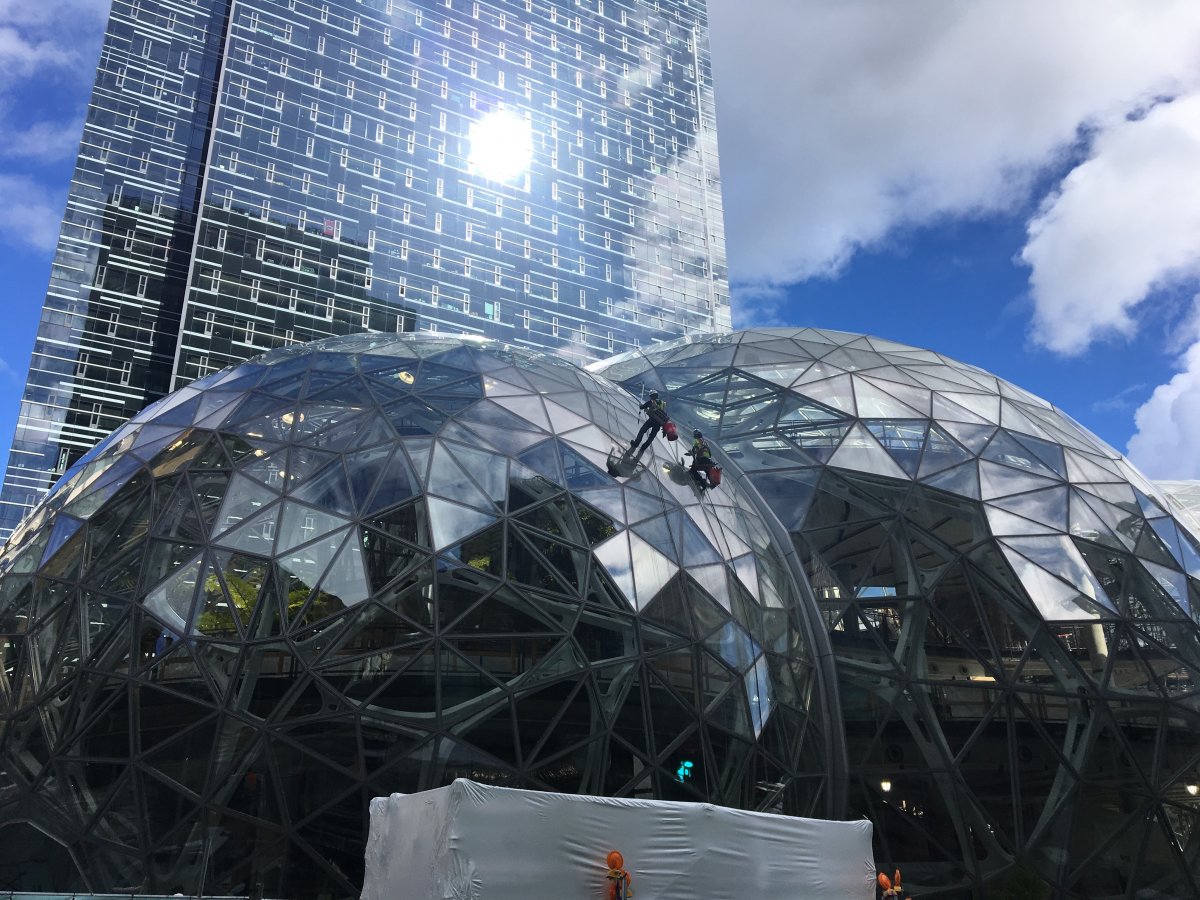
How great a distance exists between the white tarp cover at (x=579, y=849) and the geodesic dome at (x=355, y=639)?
3.21 metres

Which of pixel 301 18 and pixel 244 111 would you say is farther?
pixel 301 18

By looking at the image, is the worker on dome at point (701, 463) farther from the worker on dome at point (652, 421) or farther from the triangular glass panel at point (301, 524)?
the triangular glass panel at point (301, 524)

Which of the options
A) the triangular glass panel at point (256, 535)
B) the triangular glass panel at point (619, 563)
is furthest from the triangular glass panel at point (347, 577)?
the triangular glass panel at point (619, 563)

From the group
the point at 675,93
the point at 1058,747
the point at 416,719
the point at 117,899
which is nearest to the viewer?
the point at 117,899

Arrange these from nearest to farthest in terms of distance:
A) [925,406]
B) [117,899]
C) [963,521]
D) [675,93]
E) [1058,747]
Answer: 1. [117,899]
2. [1058,747]
3. [963,521]
4. [925,406]
5. [675,93]

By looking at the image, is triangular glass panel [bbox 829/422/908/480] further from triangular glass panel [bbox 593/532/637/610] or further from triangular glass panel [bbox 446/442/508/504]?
triangular glass panel [bbox 446/442/508/504]

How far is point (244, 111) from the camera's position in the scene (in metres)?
70.1

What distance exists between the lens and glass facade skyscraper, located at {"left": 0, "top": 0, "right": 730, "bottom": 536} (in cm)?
6419

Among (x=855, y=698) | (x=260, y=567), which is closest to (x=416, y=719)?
(x=260, y=567)

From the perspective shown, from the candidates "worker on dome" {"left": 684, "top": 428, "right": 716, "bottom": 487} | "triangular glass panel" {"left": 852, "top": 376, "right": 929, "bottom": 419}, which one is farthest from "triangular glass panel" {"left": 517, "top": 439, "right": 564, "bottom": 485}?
"triangular glass panel" {"left": 852, "top": 376, "right": 929, "bottom": 419}

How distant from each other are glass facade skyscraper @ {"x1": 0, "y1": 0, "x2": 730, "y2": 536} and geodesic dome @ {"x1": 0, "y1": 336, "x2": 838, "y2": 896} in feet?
171

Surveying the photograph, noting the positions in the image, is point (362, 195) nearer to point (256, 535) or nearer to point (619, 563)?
point (256, 535)

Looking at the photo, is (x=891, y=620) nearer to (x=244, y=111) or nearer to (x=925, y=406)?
(x=925, y=406)

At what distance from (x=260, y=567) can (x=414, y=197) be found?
71.1 m
